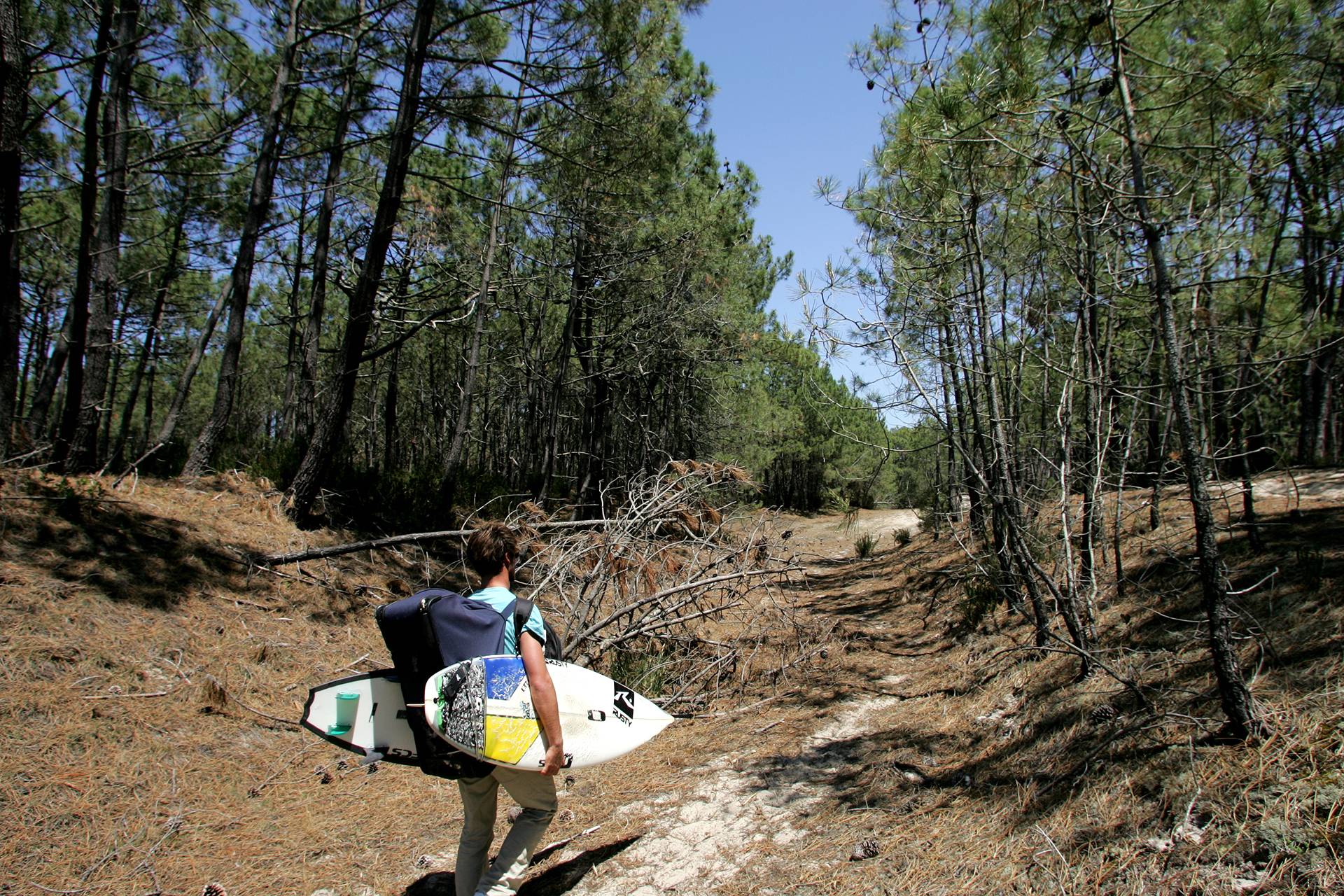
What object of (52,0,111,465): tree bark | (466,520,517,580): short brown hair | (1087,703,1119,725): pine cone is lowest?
(1087,703,1119,725): pine cone

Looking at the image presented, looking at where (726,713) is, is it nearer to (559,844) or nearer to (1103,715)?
(559,844)

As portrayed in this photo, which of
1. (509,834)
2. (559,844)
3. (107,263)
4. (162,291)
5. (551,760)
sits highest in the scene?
(162,291)

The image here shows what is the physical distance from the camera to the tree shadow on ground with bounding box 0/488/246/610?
5184 mm

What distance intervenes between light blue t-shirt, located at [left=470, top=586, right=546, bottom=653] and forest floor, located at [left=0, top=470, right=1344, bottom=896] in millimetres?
1260

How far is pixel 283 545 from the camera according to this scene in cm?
700

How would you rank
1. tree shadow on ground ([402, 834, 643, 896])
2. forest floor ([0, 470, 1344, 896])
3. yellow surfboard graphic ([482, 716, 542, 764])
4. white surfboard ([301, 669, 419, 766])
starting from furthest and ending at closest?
tree shadow on ground ([402, 834, 643, 896]) → white surfboard ([301, 669, 419, 766]) → forest floor ([0, 470, 1344, 896]) → yellow surfboard graphic ([482, 716, 542, 764])

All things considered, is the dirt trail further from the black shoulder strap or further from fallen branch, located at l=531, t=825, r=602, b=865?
the black shoulder strap

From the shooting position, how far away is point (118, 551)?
567cm

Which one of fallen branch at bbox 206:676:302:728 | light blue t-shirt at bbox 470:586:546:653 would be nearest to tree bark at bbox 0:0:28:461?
fallen branch at bbox 206:676:302:728

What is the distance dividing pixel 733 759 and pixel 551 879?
1.47 m

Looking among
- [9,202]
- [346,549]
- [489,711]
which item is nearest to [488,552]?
[489,711]

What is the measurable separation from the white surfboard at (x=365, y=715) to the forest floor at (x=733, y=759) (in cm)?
74

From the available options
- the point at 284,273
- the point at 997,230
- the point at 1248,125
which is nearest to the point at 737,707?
the point at 997,230

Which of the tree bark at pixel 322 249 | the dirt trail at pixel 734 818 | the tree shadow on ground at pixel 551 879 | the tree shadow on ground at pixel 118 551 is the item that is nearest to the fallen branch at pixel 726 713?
the dirt trail at pixel 734 818
